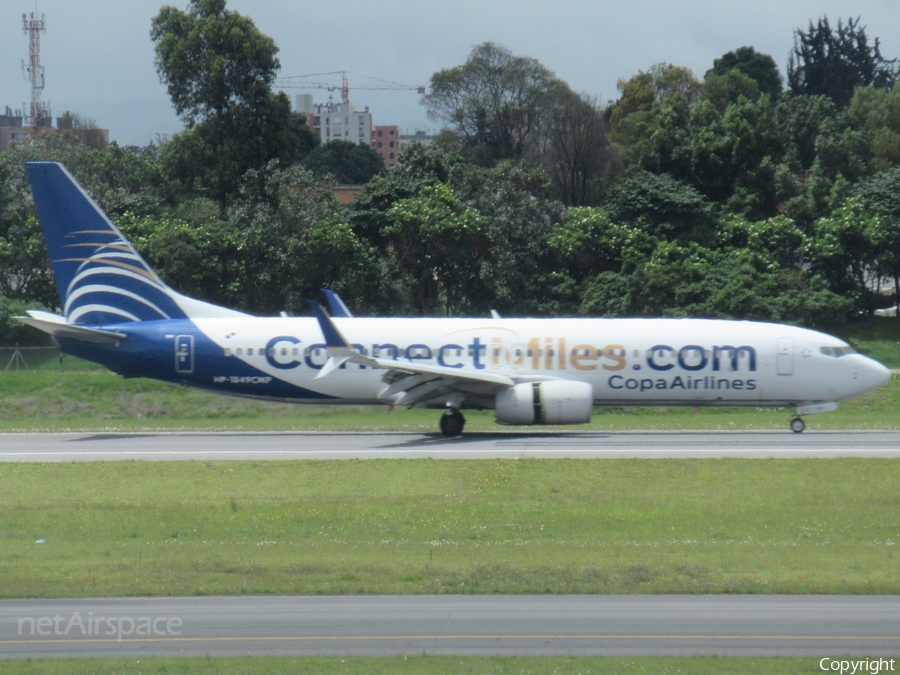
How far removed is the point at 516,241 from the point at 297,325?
24.2m

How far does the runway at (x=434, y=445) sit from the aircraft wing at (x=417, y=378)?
4.30 ft

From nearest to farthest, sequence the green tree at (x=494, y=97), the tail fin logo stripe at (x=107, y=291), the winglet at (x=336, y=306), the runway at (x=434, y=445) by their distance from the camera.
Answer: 1. the runway at (x=434, y=445)
2. the tail fin logo stripe at (x=107, y=291)
3. the winglet at (x=336, y=306)
4. the green tree at (x=494, y=97)

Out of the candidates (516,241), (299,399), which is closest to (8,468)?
(299,399)

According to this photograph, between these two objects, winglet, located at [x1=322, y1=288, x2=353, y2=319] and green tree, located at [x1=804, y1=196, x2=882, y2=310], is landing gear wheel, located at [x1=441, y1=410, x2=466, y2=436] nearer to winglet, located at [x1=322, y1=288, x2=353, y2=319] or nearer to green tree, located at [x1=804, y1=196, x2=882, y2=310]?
winglet, located at [x1=322, y1=288, x2=353, y2=319]

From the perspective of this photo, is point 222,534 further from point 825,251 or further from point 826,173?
point 826,173

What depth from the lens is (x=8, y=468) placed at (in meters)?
26.1

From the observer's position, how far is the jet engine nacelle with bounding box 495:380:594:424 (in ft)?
101

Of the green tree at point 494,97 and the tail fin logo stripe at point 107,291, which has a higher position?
the green tree at point 494,97

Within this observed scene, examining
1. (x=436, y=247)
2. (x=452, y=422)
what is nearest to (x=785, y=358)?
(x=452, y=422)

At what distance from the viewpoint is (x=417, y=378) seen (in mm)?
31422

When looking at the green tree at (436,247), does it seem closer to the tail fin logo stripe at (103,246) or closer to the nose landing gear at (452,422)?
the tail fin logo stripe at (103,246)

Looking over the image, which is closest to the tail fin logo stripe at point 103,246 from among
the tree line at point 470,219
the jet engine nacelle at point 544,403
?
the jet engine nacelle at point 544,403

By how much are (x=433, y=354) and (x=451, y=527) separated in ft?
47.1

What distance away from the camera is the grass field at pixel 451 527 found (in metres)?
14.8
